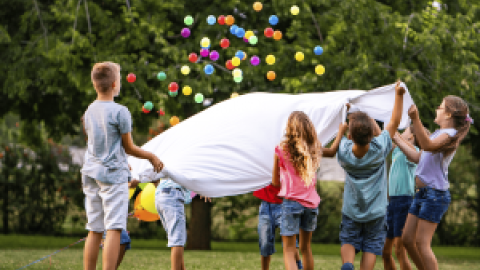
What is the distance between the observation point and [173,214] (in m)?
5.07

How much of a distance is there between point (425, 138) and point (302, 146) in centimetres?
101

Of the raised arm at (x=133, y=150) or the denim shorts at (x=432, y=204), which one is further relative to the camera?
the denim shorts at (x=432, y=204)

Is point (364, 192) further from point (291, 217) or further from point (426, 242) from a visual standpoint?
point (426, 242)

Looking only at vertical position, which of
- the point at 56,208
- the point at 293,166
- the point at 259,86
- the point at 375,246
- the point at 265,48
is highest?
the point at 265,48

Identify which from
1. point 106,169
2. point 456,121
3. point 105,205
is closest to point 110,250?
point 105,205

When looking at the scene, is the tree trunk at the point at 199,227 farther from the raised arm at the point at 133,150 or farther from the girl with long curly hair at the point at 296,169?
the raised arm at the point at 133,150

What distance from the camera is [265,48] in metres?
9.95

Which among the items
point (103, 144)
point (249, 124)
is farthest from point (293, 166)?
point (103, 144)

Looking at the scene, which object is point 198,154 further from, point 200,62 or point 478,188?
point 478,188

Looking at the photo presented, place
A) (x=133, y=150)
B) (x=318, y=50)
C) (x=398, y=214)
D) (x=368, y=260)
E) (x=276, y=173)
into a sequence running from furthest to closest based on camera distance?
(x=318, y=50) < (x=398, y=214) < (x=276, y=173) < (x=368, y=260) < (x=133, y=150)

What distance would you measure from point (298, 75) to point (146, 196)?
4.69 meters

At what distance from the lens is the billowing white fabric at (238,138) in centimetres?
489

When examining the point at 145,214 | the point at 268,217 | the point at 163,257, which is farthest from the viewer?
the point at 163,257

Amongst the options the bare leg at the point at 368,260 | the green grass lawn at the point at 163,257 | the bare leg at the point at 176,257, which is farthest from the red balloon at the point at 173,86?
the bare leg at the point at 368,260
